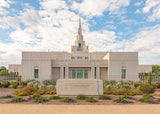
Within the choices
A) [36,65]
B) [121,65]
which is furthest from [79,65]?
[36,65]

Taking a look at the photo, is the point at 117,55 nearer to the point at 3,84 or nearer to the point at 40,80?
the point at 40,80

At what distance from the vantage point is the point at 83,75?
23.9 metres

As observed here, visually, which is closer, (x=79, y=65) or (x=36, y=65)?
(x=36, y=65)

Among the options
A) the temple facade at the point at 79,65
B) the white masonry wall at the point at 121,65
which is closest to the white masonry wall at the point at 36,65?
the temple facade at the point at 79,65

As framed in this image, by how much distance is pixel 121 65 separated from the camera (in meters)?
22.0

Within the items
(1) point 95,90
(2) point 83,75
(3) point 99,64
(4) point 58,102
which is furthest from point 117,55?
(4) point 58,102

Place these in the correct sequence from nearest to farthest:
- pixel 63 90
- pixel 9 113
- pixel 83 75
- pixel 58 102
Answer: pixel 9 113
pixel 58 102
pixel 63 90
pixel 83 75

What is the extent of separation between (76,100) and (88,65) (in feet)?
47.5

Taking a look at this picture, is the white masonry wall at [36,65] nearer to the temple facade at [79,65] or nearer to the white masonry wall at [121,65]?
the temple facade at [79,65]

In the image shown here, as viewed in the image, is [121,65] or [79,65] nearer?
[121,65]

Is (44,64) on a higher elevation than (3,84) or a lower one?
higher

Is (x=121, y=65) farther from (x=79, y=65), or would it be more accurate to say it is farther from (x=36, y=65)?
(x=36, y=65)

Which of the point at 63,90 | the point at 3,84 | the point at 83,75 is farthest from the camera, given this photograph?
the point at 83,75

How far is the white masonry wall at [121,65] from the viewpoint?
21969 mm
